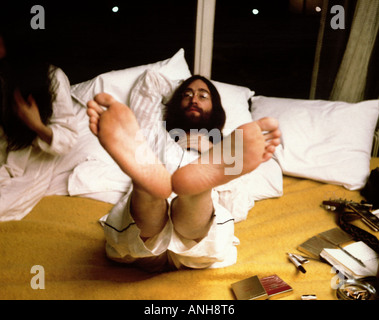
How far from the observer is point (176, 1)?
1.75 metres

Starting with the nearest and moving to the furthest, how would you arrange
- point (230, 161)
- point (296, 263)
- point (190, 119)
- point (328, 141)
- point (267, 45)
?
point (230, 161) < point (296, 263) < point (190, 119) < point (328, 141) < point (267, 45)

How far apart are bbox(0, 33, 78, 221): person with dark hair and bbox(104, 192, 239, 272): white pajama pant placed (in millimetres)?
485

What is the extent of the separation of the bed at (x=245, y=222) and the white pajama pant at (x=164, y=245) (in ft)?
0.12

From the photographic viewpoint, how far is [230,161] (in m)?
0.71

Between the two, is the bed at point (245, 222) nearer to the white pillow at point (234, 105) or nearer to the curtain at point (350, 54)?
the white pillow at point (234, 105)

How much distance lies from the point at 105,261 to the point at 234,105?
100 cm

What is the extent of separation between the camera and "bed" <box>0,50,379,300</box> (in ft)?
2.81

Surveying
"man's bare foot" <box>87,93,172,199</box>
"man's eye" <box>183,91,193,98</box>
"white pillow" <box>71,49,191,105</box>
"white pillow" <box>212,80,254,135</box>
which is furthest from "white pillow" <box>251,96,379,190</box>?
"man's bare foot" <box>87,93,172,199</box>

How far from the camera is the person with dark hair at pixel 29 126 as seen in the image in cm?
117

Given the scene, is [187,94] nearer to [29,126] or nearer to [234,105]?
[234,105]

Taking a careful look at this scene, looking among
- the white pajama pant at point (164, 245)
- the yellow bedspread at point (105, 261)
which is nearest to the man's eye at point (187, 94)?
the yellow bedspread at point (105, 261)

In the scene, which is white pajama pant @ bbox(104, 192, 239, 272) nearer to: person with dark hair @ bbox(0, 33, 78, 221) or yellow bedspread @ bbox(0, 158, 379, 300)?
yellow bedspread @ bbox(0, 158, 379, 300)

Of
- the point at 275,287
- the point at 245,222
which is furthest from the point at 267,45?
the point at 275,287
